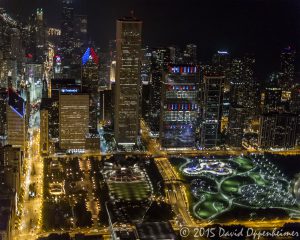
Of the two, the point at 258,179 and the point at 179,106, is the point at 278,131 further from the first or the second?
the point at 179,106

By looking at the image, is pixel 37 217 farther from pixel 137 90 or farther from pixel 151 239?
pixel 137 90

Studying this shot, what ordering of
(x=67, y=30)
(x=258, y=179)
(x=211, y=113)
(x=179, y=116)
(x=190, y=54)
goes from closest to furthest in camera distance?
(x=258, y=179), (x=179, y=116), (x=211, y=113), (x=190, y=54), (x=67, y=30)

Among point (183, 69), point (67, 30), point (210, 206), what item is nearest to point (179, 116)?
point (183, 69)

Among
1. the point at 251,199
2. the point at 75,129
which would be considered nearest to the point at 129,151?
the point at 75,129

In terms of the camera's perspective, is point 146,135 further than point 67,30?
No

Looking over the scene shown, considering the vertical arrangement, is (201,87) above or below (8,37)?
below

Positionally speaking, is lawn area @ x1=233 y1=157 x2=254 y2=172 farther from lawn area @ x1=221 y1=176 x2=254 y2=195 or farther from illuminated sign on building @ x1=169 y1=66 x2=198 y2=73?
illuminated sign on building @ x1=169 y1=66 x2=198 y2=73

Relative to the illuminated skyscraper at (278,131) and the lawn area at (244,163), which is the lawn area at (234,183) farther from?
the illuminated skyscraper at (278,131)
